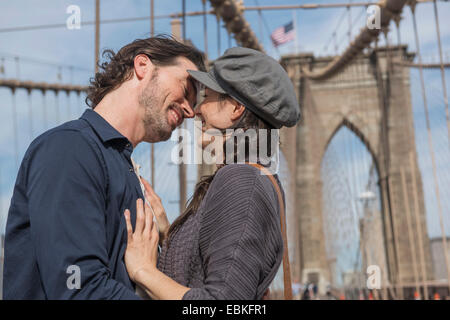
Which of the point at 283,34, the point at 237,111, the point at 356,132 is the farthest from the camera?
the point at 356,132

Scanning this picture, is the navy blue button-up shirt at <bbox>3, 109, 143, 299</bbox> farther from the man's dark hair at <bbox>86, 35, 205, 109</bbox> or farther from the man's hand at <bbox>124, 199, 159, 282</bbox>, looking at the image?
the man's dark hair at <bbox>86, 35, 205, 109</bbox>

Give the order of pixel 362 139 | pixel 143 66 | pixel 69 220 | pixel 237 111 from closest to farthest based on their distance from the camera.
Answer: pixel 69 220 < pixel 237 111 < pixel 143 66 < pixel 362 139

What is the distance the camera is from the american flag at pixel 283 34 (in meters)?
13.8

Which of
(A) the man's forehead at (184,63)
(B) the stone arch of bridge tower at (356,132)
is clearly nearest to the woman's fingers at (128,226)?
(A) the man's forehead at (184,63)

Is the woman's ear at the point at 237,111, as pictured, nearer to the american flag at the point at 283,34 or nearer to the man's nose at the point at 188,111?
the man's nose at the point at 188,111

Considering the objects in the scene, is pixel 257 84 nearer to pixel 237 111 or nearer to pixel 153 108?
pixel 237 111

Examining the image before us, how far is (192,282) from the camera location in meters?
0.97

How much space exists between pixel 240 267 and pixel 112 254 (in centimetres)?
23

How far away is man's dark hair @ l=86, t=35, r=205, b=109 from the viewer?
121cm

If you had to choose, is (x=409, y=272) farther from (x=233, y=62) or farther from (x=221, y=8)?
(x=233, y=62)

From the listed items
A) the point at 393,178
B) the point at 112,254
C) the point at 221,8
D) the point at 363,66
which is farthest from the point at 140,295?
the point at 363,66

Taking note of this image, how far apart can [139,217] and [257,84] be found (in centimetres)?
33

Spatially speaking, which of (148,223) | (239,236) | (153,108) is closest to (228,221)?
(239,236)

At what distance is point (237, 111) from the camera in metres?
1.10
